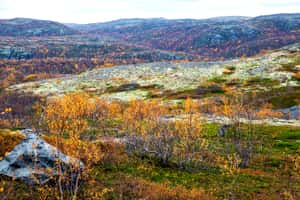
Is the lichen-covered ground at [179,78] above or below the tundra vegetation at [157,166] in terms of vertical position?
below

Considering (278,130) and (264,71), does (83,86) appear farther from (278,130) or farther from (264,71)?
(278,130)

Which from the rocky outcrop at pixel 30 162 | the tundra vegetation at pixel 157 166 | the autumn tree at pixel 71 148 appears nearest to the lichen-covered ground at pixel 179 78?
the tundra vegetation at pixel 157 166

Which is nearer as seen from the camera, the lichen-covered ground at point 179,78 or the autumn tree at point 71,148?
the autumn tree at point 71,148

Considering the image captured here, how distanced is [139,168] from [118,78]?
344ft

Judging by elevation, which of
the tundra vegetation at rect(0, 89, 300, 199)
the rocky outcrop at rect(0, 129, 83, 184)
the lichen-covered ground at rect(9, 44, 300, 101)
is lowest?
the lichen-covered ground at rect(9, 44, 300, 101)

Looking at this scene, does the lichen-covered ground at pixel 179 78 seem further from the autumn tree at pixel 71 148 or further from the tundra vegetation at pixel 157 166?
the autumn tree at pixel 71 148

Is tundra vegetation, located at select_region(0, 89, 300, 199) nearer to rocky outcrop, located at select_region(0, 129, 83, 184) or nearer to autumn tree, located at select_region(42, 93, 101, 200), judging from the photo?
autumn tree, located at select_region(42, 93, 101, 200)

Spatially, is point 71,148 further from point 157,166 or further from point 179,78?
point 179,78

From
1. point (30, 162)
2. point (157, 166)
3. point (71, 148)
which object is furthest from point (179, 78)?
point (30, 162)

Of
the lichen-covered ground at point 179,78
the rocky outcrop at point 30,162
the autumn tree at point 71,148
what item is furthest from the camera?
the lichen-covered ground at point 179,78

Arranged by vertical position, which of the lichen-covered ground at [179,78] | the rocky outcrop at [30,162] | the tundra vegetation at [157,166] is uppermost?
the rocky outcrop at [30,162]

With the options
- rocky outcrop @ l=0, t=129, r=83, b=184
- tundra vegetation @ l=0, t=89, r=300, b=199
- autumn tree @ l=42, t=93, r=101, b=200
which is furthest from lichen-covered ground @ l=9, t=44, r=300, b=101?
rocky outcrop @ l=0, t=129, r=83, b=184

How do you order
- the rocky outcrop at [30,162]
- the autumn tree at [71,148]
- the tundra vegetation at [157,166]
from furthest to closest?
the rocky outcrop at [30,162]
the tundra vegetation at [157,166]
the autumn tree at [71,148]

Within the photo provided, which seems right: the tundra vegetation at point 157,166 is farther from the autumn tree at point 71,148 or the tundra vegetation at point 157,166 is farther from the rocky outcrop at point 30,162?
the rocky outcrop at point 30,162
